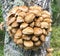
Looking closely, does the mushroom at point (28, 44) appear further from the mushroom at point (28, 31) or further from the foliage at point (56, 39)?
the foliage at point (56, 39)

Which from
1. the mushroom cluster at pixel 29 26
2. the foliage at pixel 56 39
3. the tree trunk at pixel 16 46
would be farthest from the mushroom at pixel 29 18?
the foliage at pixel 56 39

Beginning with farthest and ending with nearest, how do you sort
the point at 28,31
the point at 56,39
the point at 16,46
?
the point at 56,39 < the point at 16,46 < the point at 28,31

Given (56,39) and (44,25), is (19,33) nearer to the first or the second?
(44,25)

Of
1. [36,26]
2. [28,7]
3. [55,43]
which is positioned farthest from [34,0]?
[55,43]

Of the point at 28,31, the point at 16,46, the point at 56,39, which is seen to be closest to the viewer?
the point at 28,31

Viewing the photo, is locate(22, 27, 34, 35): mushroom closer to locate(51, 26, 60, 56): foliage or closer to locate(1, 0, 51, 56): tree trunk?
locate(1, 0, 51, 56): tree trunk

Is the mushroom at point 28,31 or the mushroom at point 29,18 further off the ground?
the mushroom at point 29,18

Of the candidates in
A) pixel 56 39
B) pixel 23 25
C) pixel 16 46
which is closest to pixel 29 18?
pixel 23 25

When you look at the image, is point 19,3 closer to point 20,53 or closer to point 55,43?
point 20,53

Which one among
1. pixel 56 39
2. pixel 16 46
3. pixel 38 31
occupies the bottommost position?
pixel 56 39

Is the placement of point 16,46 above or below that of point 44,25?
below
